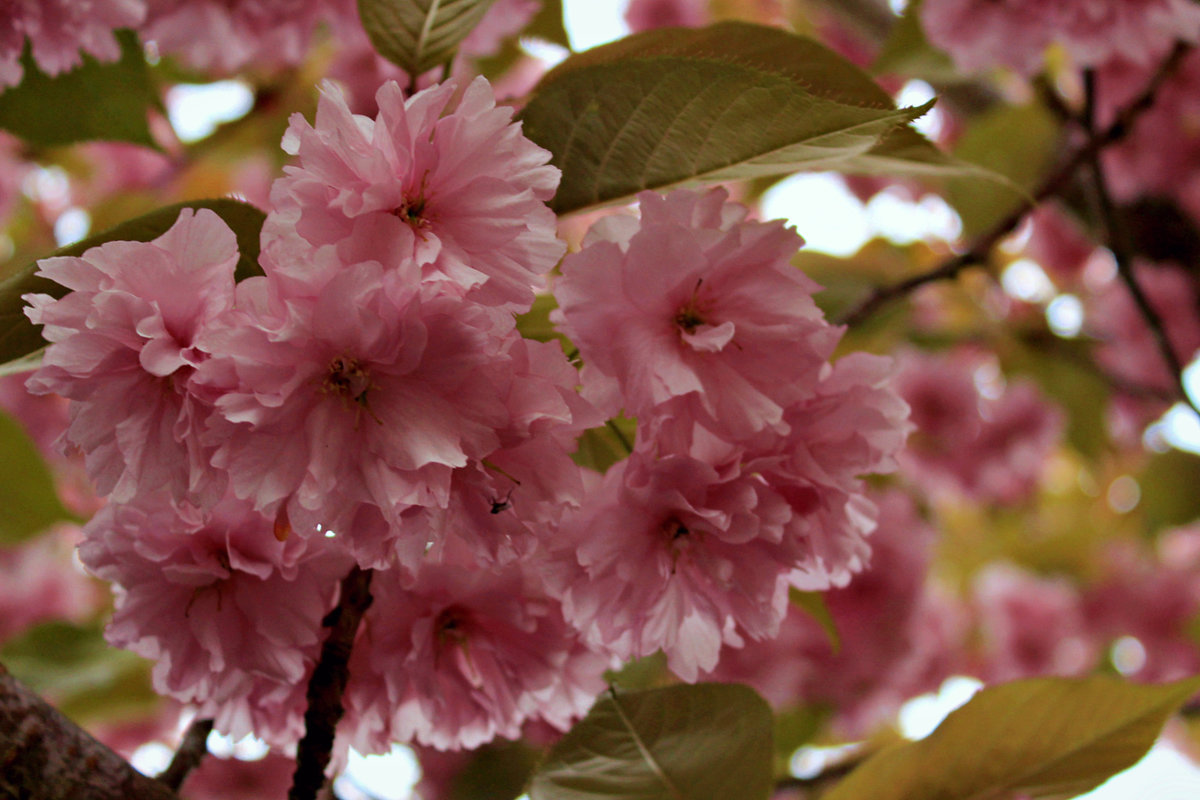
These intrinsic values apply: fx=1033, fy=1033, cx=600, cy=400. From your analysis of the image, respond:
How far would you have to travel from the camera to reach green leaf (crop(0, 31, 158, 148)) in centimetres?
102

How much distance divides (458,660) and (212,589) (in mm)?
190

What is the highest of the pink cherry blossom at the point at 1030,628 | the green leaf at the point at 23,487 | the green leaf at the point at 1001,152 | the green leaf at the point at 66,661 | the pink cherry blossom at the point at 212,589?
the pink cherry blossom at the point at 212,589

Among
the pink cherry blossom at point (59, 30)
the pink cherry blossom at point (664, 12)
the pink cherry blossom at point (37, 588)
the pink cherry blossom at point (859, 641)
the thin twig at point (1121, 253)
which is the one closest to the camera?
the pink cherry blossom at point (59, 30)

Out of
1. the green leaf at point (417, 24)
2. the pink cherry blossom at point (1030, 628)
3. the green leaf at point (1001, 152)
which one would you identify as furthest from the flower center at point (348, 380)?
the pink cherry blossom at point (1030, 628)

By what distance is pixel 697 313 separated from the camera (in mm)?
673

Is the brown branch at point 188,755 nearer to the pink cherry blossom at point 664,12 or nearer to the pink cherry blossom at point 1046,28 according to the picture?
the pink cherry blossom at point 1046,28

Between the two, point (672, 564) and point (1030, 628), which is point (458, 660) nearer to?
point (672, 564)

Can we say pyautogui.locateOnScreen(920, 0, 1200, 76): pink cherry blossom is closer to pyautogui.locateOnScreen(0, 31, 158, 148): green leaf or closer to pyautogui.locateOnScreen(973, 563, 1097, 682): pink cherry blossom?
pyautogui.locateOnScreen(0, 31, 158, 148): green leaf

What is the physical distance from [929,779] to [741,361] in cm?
41

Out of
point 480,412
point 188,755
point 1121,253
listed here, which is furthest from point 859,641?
point 480,412

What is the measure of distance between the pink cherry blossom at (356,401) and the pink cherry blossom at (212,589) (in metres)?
→ 0.12

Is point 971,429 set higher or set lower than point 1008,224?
lower

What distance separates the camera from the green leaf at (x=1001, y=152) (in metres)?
2.17

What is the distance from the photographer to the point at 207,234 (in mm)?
596
